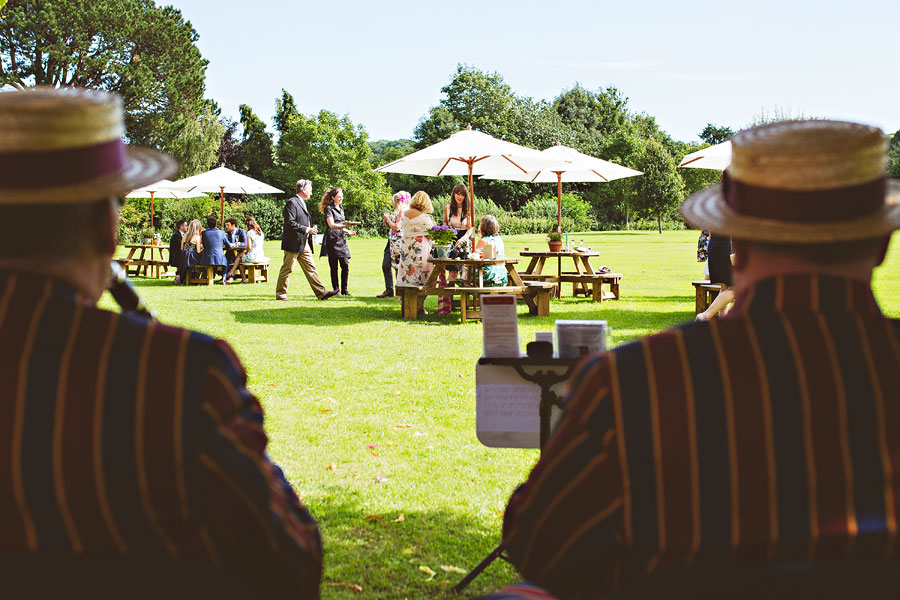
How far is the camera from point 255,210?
5262 cm

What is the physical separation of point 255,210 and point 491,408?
5084 cm

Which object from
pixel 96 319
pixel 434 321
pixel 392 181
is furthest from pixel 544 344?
pixel 392 181

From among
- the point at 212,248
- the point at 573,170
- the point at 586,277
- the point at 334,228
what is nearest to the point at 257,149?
the point at 212,248

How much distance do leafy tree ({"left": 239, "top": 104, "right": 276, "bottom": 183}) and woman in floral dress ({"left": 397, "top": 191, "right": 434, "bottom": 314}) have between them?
62.4 meters

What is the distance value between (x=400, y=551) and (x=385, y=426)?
7.35ft

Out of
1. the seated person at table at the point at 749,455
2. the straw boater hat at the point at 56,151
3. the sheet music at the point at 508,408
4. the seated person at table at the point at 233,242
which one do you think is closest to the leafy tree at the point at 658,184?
the seated person at table at the point at 233,242

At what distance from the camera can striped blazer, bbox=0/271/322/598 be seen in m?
1.55

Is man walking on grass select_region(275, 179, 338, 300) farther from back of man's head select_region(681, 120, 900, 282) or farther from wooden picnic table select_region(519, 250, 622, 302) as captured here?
back of man's head select_region(681, 120, 900, 282)

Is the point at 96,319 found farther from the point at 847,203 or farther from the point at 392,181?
the point at 392,181

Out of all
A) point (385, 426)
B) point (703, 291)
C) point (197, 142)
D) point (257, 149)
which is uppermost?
point (257, 149)

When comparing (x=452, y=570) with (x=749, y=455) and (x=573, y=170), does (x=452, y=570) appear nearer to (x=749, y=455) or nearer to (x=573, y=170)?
(x=749, y=455)

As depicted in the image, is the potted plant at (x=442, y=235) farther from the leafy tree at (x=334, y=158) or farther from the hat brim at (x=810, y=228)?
the leafy tree at (x=334, y=158)

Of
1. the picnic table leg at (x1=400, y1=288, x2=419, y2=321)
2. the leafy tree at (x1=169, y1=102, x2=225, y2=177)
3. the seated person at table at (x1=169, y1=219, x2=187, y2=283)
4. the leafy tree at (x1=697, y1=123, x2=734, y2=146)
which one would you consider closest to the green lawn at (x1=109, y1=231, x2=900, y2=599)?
the picnic table leg at (x1=400, y1=288, x2=419, y2=321)

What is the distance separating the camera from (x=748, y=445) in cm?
158
